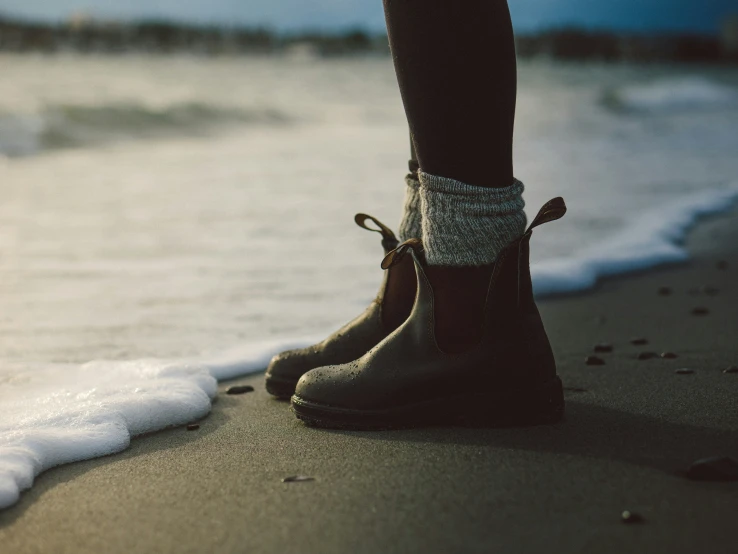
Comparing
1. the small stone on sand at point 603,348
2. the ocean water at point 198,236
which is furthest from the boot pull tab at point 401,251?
the small stone on sand at point 603,348

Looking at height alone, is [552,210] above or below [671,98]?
below

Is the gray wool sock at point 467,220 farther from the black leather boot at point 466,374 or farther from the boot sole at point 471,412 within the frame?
the boot sole at point 471,412

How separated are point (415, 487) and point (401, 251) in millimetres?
518

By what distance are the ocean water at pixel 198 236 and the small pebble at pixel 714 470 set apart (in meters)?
0.98

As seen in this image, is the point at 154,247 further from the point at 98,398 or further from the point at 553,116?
the point at 553,116

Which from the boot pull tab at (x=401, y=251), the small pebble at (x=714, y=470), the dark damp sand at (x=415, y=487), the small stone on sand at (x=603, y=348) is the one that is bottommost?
the small stone on sand at (x=603, y=348)

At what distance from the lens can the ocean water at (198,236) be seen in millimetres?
2008

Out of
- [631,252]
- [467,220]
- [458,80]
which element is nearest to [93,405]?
[467,220]

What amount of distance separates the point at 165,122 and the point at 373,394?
36.4 feet

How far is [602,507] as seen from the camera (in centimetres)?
122

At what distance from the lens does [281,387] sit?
196cm

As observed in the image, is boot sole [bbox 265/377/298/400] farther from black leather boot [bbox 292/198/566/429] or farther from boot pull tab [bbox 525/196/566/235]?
boot pull tab [bbox 525/196/566/235]

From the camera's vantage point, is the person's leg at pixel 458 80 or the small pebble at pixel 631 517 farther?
the person's leg at pixel 458 80

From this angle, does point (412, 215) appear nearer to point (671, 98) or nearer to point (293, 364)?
point (293, 364)
